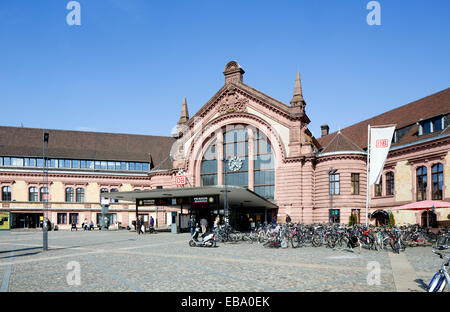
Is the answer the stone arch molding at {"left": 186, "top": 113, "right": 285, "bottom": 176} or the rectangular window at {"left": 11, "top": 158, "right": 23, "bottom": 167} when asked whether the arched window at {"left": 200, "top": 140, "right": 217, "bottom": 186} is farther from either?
the rectangular window at {"left": 11, "top": 158, "right": 23, "bottom": 167}

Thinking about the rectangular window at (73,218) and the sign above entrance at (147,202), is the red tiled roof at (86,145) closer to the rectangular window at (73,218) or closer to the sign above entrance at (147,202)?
the rectangular window at (73,218)

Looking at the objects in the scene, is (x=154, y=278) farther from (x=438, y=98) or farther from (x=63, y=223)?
(x=63, y=223)

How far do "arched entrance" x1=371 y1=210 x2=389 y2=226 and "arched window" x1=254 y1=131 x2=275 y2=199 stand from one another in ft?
34.3

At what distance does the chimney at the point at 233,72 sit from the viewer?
4394 cm

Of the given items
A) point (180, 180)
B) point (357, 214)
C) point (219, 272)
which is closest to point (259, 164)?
point (180, 180)

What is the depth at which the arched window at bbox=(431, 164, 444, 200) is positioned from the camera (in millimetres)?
30959

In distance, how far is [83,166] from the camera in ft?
193

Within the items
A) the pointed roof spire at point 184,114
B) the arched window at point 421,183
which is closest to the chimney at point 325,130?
the pointed roof spire at point 184,114

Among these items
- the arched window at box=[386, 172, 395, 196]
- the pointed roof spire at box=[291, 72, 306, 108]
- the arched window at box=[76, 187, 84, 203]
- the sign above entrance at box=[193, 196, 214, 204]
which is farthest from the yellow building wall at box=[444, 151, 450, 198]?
the arched window at box=[76, 187, 84, 203]

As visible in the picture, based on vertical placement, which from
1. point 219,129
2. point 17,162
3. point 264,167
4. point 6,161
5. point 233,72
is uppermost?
point 233,72

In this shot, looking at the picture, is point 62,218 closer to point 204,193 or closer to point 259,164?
point 259,164

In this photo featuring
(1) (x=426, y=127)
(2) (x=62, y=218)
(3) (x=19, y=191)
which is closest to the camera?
(1) (x=426, y=127)

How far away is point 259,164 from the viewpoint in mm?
42594

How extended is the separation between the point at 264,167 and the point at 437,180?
16879mm
